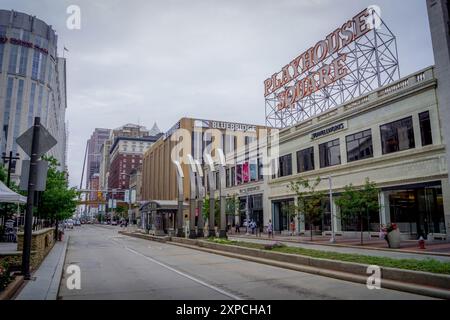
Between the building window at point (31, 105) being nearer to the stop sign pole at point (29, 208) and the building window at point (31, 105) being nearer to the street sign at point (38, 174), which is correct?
the stop sign pole at point (29, 208)

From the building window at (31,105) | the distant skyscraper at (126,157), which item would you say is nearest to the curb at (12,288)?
the building window at (31,105)

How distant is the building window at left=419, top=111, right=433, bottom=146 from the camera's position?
26109mm

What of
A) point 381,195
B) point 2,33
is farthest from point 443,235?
point 2,33

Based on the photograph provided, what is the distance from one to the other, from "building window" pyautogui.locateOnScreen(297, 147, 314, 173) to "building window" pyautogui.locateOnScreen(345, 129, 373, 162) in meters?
5.53

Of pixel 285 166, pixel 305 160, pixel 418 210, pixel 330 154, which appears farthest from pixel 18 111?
pixel 418 210

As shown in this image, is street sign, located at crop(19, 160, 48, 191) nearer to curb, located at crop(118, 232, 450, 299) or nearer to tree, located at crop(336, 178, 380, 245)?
curb, located at crop(118, 232, 450, 299)

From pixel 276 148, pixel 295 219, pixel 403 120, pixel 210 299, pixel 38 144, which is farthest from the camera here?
pixel 276 148

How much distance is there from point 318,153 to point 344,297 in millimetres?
30435

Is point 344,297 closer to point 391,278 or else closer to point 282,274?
point 391,278

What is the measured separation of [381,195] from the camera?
29.5 m

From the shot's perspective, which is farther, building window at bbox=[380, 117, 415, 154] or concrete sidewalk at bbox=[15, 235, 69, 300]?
building window at bbox=[380, 117, 415, 154]

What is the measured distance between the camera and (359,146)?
32.8m

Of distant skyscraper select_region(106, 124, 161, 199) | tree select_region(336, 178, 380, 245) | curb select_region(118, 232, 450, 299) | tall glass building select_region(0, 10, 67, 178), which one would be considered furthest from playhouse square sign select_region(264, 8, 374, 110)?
distant skyscraper select_region(106, 124, 161, 199)

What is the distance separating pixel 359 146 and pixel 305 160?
821cm
